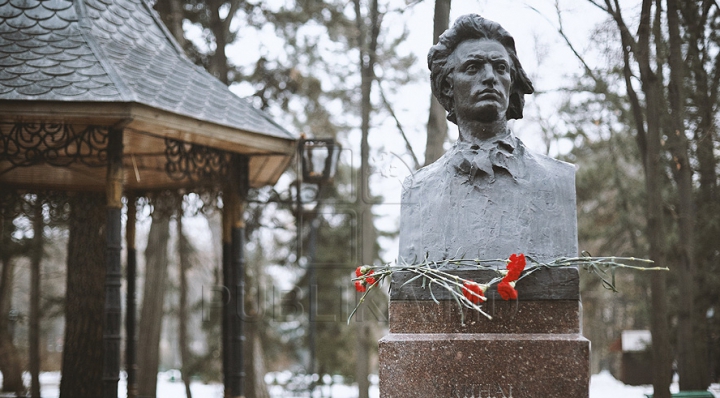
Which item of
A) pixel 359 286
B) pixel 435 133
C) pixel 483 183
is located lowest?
pixel 359 286

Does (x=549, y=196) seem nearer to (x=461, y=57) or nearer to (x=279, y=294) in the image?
(x=461, y=57)

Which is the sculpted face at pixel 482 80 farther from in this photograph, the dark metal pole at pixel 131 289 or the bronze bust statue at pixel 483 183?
the dark metal pole at pixel 131 289

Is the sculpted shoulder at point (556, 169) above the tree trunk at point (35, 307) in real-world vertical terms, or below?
→ above

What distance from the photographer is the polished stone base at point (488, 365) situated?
397cm

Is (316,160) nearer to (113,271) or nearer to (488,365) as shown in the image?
(113,271)

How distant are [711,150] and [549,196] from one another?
10007 mm

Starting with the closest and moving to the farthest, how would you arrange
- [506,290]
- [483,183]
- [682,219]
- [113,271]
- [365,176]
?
[506,290] < [483,183] < [113,271] < [682,219] < [365,176]

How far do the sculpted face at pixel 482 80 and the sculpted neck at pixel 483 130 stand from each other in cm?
3

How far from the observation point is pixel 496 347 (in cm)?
405

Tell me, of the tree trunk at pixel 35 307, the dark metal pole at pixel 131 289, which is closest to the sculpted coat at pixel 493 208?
the dark metal pole at pixel 131 289

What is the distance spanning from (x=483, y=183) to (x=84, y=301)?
8969mm

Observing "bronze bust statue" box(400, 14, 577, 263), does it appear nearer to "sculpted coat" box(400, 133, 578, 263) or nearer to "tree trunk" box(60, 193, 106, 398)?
"sculpted coat" box(400, 133, 578, 263)

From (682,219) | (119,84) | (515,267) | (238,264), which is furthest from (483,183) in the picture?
(682,219)

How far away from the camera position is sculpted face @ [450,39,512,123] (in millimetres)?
4523
